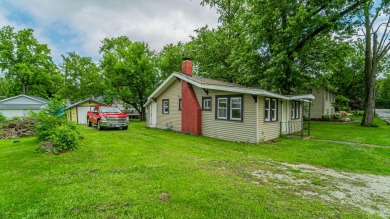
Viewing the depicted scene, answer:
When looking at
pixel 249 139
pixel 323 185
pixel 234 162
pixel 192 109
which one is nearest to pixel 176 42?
pixel 192 109

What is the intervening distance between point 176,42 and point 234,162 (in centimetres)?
2764

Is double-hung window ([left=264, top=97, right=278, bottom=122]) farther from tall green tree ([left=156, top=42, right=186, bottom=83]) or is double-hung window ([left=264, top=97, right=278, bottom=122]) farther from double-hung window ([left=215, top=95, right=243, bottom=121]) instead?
tall green tree ([left=156, top=42, right=186, bottom=83])

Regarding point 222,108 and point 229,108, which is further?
point 222,108

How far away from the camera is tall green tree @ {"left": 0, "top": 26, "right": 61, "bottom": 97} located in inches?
1159

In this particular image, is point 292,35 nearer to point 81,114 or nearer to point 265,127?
point 265,127

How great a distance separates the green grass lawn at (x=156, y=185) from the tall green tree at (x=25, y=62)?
30.6m

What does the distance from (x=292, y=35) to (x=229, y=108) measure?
7209 millimetres

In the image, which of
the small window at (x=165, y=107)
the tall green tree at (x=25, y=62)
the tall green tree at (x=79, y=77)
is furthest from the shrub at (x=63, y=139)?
the tall green tree at (x=25, y=62)

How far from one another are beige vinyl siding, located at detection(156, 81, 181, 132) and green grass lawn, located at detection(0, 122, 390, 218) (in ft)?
22.2

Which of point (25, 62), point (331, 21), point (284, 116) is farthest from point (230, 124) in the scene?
point (25, 62)

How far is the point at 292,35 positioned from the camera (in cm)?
1299

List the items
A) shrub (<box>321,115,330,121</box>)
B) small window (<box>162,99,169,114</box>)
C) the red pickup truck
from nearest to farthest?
1. the red pickup truck
2. small window (<box>162,99,169,114</box>)
3. shrub (<box>321,115,330,121</box>)

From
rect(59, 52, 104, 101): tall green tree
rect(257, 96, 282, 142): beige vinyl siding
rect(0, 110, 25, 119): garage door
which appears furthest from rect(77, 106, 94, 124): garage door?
rect(257, 96, 282, 142): beige vinyl siding

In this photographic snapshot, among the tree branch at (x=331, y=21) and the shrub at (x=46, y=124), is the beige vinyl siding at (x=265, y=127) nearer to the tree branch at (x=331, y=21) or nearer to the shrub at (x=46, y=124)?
the tree branch at (x=331, y=21)
